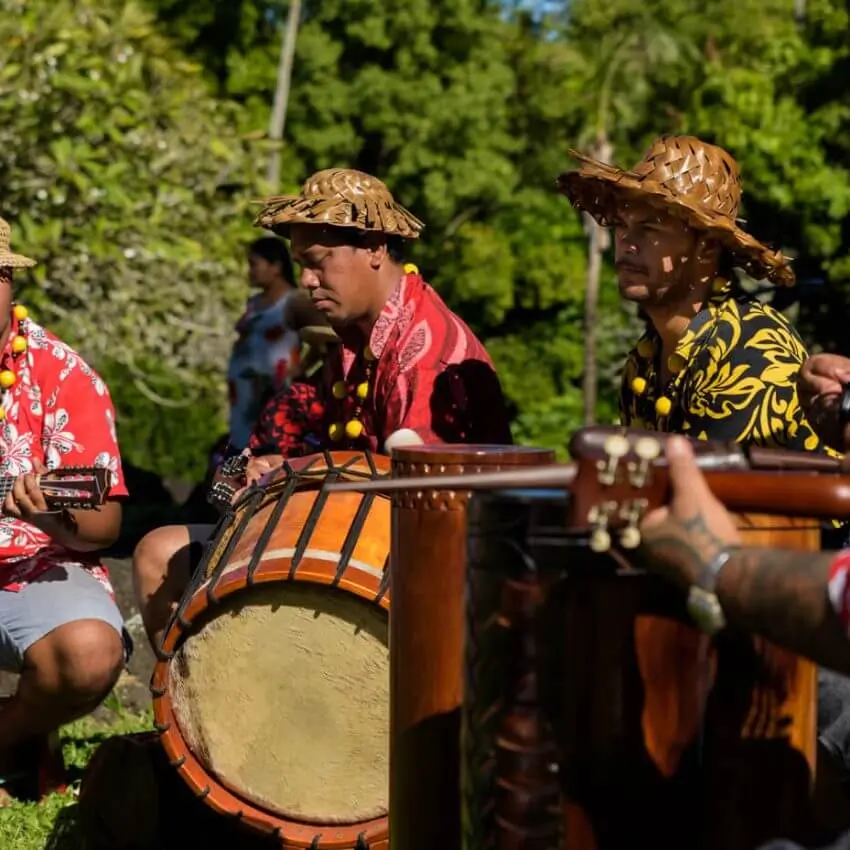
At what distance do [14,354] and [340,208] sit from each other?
110 cm

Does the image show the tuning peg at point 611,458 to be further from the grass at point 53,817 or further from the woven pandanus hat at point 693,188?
the grass at point 53,817

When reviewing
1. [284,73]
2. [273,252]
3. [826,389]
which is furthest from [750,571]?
[284,73]

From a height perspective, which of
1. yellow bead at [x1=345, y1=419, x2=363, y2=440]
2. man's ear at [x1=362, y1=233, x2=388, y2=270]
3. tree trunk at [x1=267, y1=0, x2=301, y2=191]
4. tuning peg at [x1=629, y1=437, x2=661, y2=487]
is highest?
tree trunk at [x1=267, y1=0, x2=301, y2=191]

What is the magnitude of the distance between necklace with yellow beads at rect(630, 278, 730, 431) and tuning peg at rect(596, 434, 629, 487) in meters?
1.85

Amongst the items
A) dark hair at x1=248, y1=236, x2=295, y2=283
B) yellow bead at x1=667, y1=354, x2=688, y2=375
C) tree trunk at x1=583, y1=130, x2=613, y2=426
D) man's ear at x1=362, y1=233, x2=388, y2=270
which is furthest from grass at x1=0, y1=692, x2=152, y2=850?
tree trunk at x1=583, y1=130, x2=613, y2=426

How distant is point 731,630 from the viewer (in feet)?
7.83

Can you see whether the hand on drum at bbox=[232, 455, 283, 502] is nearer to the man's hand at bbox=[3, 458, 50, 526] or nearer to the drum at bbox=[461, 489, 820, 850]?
the man's hand at bbox=[3, 458, 50, 526]

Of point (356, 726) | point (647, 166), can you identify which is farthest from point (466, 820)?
point (647, 166)

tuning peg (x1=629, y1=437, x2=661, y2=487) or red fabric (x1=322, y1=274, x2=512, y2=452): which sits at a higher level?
tuning peg (x1=629, y1=437, x2=661, y2=487)

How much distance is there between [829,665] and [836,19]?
1771 centimetres

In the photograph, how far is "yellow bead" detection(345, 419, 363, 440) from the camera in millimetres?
4617

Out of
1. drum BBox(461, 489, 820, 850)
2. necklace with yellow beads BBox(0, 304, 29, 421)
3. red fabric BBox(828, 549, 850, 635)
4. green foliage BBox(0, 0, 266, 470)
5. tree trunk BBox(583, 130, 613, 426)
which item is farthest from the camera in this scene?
tree trunk BBox(583, 130, 613, 426)

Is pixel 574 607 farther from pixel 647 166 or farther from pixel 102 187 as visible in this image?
pixel 102 187

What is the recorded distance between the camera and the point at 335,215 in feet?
15.2
